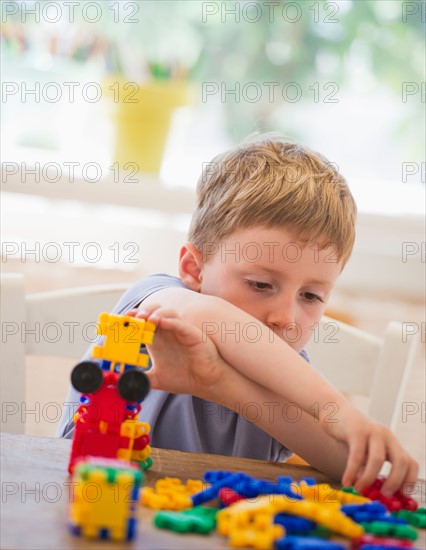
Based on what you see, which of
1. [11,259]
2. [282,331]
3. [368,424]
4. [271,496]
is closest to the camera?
[271,496]

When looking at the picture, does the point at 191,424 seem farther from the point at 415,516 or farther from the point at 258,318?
the point at 415,516

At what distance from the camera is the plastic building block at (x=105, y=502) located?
50cm

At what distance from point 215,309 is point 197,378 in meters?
0.08

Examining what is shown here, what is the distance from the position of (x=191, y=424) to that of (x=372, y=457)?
10.2 inches

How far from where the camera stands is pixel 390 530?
0.60 metres

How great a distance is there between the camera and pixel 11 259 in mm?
2961

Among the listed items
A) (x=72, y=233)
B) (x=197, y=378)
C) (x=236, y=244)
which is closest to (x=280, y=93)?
(x=72, y=233)

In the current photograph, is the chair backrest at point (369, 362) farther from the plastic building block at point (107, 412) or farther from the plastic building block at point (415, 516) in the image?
the plastic building block at point (107, 412)

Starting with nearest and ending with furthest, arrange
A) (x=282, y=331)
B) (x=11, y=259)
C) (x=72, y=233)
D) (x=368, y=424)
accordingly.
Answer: (x=368, y=424), (x=282, y=331), (x=11, y=259), (x=72, y=233)

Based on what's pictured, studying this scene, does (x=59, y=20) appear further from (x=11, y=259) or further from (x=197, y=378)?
(x=197, y=378)

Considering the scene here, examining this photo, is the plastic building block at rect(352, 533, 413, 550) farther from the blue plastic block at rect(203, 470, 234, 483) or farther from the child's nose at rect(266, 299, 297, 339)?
the child's nose at rect(266, 299, 297, 339)

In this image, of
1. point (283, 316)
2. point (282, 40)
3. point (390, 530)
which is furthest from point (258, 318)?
point (282, 40)

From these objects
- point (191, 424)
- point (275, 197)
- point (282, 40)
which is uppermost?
point (282, 40)

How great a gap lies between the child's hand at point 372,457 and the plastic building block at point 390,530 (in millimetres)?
96
